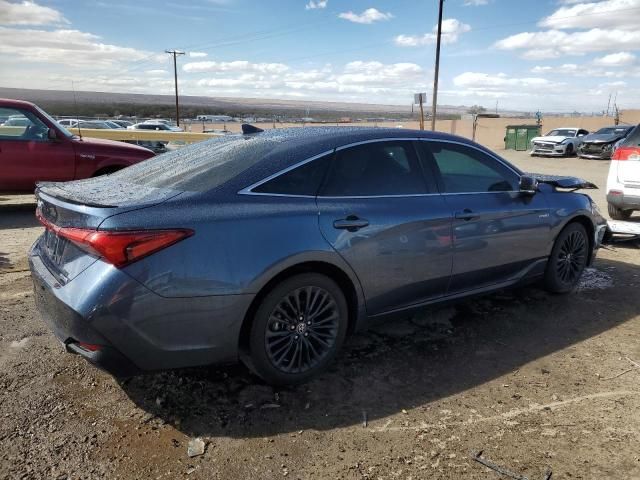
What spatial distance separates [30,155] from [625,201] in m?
9.15

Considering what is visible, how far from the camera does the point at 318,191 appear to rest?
3.30 m

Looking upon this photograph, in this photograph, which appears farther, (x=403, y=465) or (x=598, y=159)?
(x=598, y=159)

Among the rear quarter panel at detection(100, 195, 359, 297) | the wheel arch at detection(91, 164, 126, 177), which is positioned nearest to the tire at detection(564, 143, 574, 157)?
the wheel arch at detection(91, 164, 126, 177)

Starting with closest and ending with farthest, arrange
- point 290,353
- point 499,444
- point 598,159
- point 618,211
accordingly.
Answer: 1. point 499,444
2. point 290,353
3. point 618,211
4. point 598,159

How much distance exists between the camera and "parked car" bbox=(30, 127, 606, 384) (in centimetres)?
266

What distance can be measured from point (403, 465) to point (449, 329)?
177 centimetres

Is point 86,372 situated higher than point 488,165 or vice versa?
point 488,165

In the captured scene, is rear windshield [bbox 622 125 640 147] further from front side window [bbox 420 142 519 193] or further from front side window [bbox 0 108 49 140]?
front side window [bbox 0 108 49 140]

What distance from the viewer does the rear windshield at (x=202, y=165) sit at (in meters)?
3.13

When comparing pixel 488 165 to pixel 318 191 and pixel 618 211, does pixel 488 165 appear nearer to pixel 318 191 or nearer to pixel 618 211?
pixel 318 191

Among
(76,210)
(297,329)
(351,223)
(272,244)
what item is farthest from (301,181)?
(76,210)

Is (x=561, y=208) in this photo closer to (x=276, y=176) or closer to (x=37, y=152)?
(x=276, y=176)

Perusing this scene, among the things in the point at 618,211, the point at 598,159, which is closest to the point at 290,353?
the point at 618,211

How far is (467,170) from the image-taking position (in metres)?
4.22
